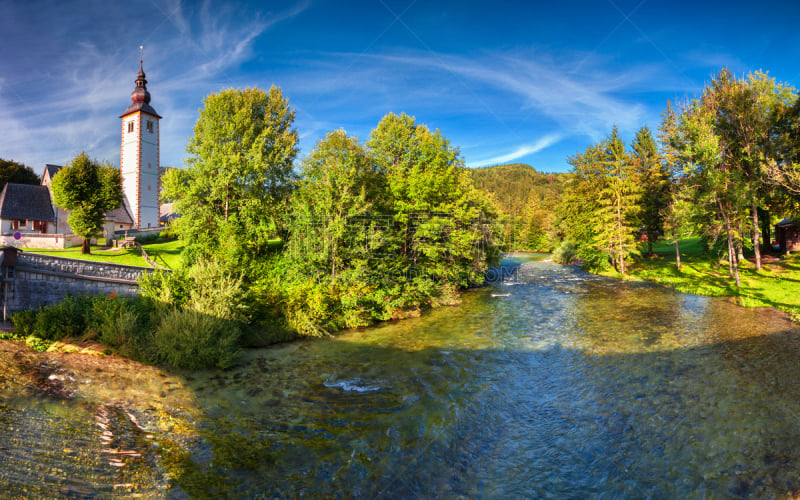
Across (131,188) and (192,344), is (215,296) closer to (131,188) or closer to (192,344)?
(192,344)

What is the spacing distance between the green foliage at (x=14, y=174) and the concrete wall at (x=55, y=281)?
174ft

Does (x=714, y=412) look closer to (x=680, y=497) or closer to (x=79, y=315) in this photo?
(x=680, y=497)

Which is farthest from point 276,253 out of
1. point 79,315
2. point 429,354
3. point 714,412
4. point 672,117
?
point 672,117

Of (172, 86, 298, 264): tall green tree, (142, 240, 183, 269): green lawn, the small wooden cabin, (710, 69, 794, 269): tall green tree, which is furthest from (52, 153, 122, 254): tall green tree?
the small wooden cabin

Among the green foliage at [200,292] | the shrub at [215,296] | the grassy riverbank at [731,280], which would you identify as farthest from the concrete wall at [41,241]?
the grassy riverbank at [731,280]

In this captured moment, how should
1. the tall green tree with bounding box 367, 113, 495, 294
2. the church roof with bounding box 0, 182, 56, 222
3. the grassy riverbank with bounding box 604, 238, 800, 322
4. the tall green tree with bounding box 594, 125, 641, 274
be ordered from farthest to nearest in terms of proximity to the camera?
the church roof with bounding box 0, 182, 56, 222
the tall green tree with bounding box 594, 125, 641, 274
the tall green tree with bounding box 367, 113, 495, 294
the grassy riverbank with bounding box 604, 238, 800, 322

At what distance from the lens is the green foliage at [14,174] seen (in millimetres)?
51312

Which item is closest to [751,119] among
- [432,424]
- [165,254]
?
[432,424]

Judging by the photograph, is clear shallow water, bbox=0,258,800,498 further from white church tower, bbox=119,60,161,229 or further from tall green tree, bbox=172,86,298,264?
white church tower, bbox=119,60,161,229

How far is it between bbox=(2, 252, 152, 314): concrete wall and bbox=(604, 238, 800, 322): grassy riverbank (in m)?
33.5

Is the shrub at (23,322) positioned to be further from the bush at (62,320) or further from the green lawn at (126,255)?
the green lawn at (126,255)

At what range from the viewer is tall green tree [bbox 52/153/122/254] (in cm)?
2994

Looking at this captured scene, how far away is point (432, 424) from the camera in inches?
366

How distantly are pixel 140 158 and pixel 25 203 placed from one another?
1420 centimetres
